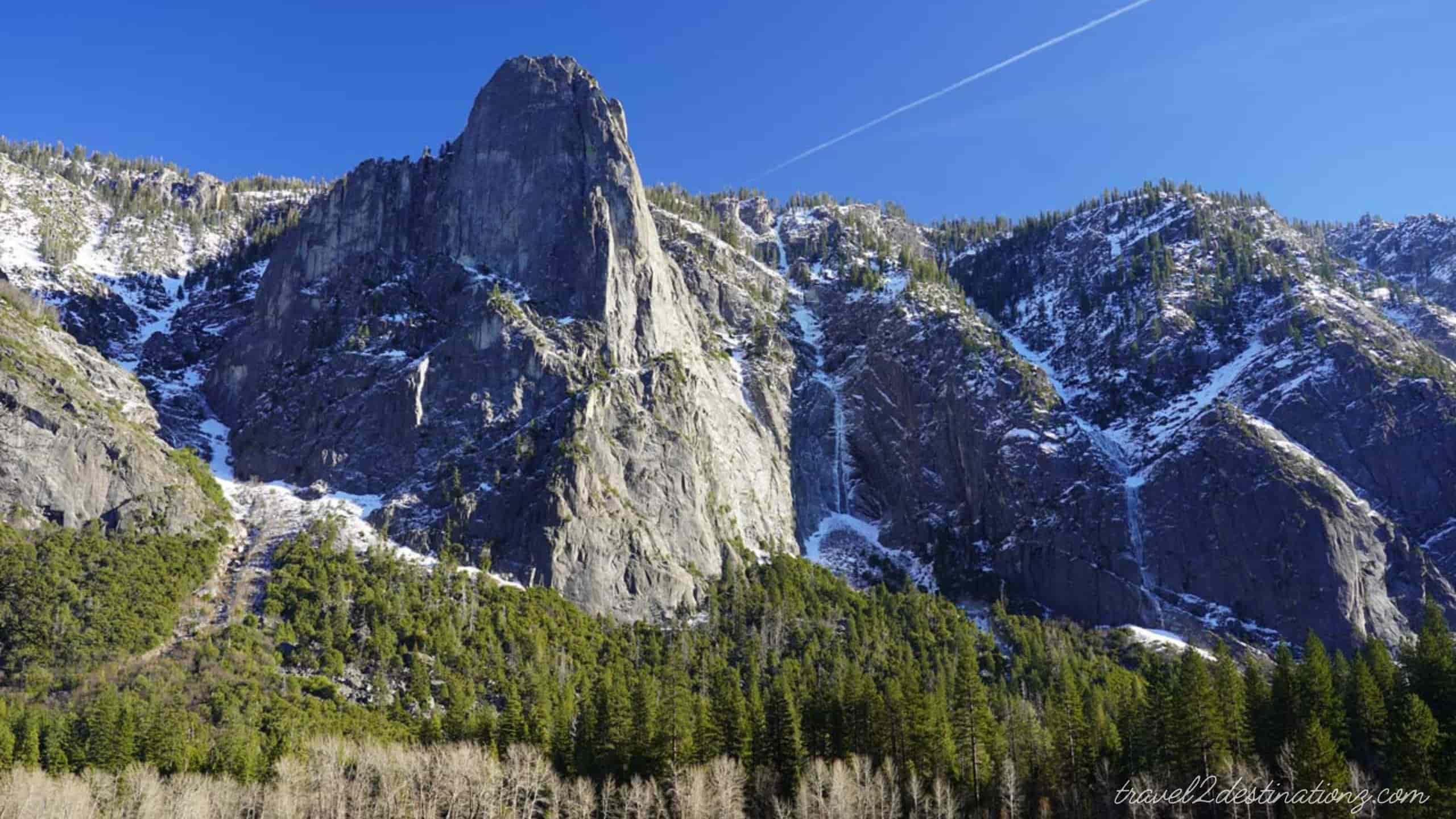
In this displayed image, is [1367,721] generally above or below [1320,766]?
above

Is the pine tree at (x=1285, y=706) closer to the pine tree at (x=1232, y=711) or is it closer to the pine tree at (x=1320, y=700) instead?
the pine tree at (x=1320, y=700)

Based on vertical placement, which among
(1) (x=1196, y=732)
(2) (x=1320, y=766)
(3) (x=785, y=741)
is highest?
(3) (x=785, y=741)

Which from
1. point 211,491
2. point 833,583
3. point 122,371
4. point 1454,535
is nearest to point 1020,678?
point 833,583

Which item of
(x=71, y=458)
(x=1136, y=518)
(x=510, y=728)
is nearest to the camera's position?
(x=510, y=728)

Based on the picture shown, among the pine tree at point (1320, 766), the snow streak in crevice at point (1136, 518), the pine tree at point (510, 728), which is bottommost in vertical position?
the pine tree at point (1320, 766)

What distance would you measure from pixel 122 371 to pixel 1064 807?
180 meters

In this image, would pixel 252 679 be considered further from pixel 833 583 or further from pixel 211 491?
pixel 833 583

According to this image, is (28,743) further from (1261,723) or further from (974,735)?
(1261,723)

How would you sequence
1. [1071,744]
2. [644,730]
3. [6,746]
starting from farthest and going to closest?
1. [644,730]
2. [6,746]
3. [1071,744]

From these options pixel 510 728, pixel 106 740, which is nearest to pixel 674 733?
pixel 510 728

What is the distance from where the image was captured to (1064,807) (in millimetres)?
87500

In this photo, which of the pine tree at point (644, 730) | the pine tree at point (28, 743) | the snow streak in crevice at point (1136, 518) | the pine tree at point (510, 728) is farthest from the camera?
the snow streak in crevice at point (1136, 518)

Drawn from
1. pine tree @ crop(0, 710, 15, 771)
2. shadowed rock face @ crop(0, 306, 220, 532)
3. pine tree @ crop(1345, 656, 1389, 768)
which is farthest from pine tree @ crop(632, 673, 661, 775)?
shadowed rock face @ crop(0, 306, 220, 532)

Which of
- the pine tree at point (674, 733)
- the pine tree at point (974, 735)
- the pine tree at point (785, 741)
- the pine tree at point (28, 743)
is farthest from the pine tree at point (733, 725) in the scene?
the pine tree at point (28, 743)
